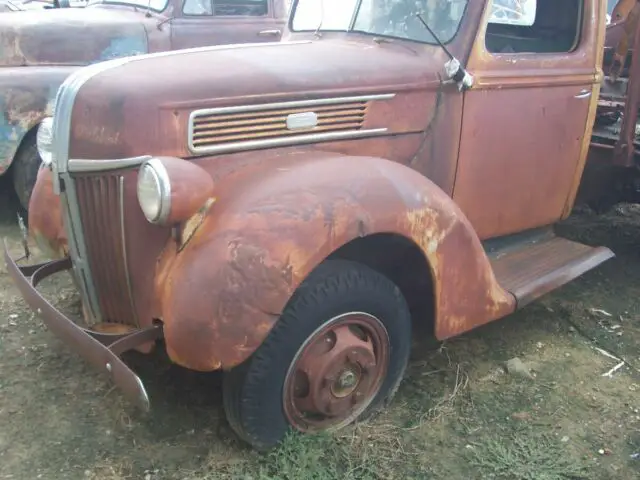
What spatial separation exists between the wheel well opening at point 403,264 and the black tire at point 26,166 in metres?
3.00

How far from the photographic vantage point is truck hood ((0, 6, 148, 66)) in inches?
192

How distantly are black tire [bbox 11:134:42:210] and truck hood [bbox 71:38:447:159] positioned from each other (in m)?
2.41

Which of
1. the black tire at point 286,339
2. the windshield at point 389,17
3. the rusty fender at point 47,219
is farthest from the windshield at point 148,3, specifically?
the black tire at point 286,339

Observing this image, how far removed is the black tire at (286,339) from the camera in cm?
231

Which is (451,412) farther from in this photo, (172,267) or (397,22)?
(397,22)

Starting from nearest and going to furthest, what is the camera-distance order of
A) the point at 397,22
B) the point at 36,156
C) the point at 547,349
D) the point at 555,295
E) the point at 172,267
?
A: the point at 172,267, the point at 397,22, the point at 547,349, the point at 555,295, the point at 36,156

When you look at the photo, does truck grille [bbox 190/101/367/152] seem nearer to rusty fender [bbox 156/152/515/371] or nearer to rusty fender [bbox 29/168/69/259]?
rusty fender [bbox 156/152/515/371]

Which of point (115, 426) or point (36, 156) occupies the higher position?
A: point (36, 156)

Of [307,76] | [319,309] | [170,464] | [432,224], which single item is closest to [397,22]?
[307,76]

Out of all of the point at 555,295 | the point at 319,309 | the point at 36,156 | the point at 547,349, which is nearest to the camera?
the point at 319,309

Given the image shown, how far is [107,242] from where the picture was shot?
97.4 inches

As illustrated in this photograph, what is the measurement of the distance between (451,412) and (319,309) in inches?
35.6

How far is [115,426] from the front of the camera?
2.69 meters

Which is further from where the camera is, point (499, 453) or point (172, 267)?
point (499, 453)
